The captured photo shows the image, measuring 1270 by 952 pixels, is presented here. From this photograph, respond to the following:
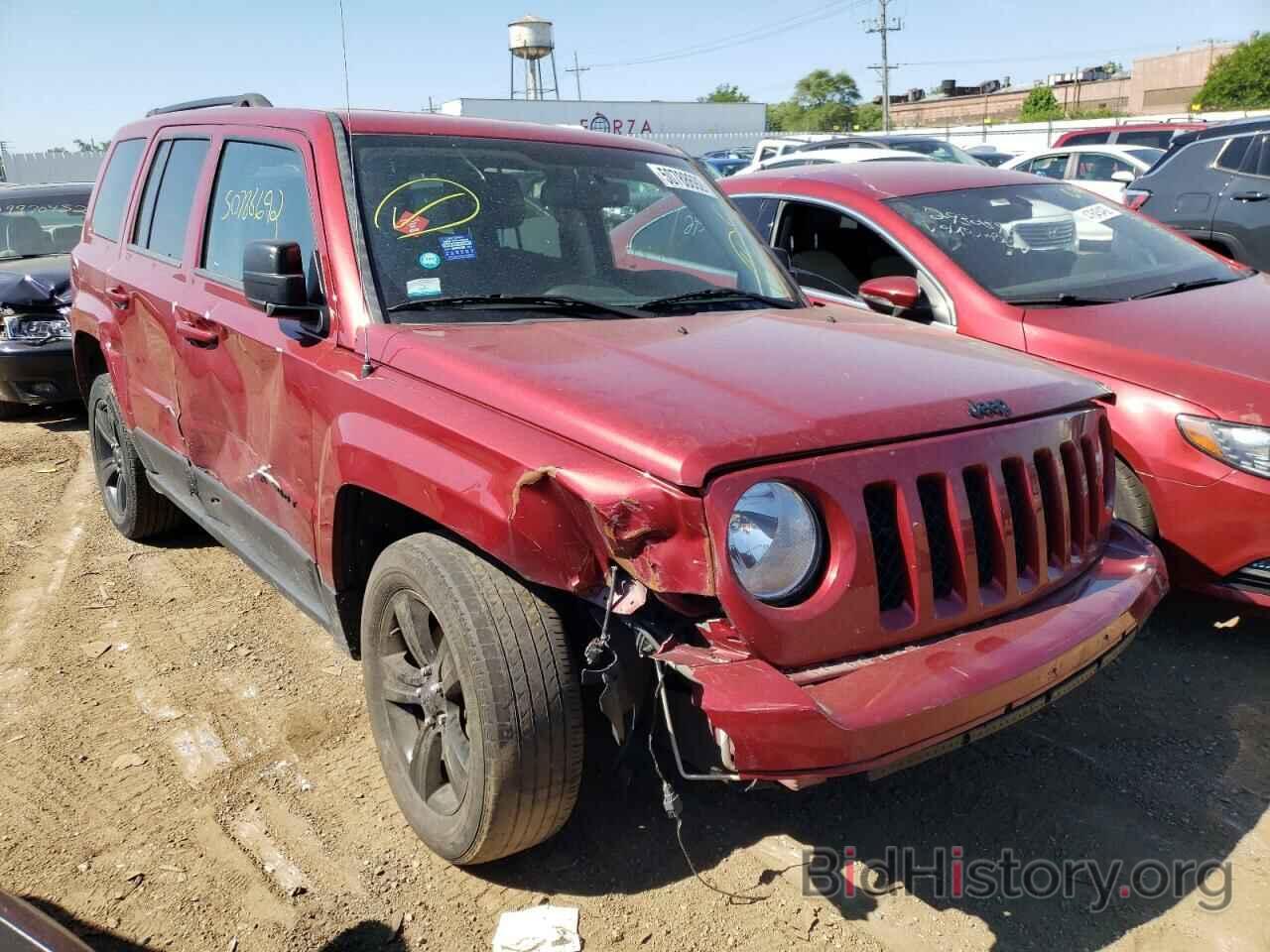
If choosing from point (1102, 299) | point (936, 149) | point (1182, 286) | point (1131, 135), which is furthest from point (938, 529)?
point (936, 149)

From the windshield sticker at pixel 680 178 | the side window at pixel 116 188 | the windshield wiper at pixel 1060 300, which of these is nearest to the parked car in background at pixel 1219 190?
the windshield wiper at pixel 1060 300

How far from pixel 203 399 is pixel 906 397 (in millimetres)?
2511

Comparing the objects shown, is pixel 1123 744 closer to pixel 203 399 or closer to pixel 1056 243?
pixel 1056 243

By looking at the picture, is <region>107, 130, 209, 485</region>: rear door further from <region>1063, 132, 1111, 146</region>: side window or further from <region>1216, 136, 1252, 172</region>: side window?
<region>1063, 132, 1111, 146</region>: side window

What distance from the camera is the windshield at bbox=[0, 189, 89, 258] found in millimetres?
8352

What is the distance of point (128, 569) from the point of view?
488 centimetres

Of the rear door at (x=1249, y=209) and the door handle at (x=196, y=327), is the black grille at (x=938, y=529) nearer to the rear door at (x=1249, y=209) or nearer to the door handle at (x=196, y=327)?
the door handle at (x=196, y=327)

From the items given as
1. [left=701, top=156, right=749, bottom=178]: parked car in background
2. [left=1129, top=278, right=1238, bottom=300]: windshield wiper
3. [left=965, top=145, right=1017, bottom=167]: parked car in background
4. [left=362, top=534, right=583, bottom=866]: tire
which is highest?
[left=701, top=156, right=749, bottom=178]: parked car in background

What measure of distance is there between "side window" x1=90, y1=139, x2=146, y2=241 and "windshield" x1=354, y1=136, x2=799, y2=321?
194cm

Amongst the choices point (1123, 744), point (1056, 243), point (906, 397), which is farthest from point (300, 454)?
point (1056, 243)

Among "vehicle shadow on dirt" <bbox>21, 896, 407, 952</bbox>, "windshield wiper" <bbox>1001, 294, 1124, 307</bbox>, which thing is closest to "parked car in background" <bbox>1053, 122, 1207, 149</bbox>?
"windshield wiper" <bbox>1001, 294, 1124, 307</bbox>

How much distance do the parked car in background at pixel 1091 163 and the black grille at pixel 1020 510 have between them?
1260cm

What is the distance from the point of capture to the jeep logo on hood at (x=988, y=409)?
8.09 ft

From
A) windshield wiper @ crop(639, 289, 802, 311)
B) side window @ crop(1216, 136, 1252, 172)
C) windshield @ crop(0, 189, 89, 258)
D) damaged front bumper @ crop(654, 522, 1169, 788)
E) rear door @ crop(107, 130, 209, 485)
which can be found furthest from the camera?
windshield @ crop(0, 189, 89, 258)
